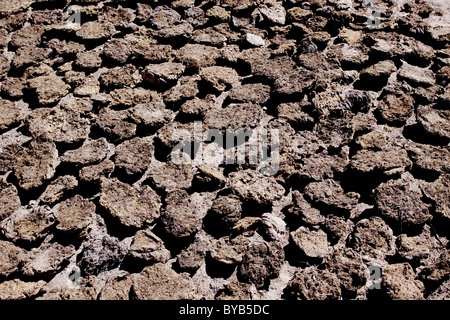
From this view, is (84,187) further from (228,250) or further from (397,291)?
(397,291)

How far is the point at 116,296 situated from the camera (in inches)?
47.9

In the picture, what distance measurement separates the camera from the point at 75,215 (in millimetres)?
1387

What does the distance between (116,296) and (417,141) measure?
1.48 meters

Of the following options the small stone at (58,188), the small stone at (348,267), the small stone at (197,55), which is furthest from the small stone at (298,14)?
the small stone at (58,188)

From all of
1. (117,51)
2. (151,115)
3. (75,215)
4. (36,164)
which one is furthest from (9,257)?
(117,51)

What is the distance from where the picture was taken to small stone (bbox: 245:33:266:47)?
81.7 inches

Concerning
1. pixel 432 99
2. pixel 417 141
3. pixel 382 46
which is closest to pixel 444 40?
pixel 382 46

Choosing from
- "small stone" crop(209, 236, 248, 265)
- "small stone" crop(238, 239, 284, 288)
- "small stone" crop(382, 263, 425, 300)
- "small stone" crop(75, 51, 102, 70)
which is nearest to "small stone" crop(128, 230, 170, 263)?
"small stone" crop(209, 236, 248, 265)

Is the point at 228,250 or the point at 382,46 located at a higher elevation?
the point at 382,46

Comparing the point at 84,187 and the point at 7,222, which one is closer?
the point at 7,222

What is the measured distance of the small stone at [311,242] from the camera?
51.9 inches

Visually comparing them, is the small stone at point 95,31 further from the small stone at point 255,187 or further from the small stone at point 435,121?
the small stone at point 435,121

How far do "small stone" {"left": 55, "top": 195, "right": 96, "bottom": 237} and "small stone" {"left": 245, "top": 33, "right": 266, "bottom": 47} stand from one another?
127 centimetres
